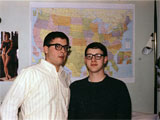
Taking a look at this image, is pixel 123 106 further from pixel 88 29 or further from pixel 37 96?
pixel 88 29

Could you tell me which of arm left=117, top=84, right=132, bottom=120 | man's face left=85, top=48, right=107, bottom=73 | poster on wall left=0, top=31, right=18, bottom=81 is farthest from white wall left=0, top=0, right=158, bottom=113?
man's face left=85, top=48, right=107, bottom=73

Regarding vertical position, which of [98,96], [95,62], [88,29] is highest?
[88,29]

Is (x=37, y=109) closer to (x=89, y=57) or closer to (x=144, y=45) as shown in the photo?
(x=89, y=57)

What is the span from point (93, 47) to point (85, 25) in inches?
16.7

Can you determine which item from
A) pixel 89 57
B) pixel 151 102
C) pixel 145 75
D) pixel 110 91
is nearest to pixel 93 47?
pixel 89 57

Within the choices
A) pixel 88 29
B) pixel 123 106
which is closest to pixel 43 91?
pixel 123 106

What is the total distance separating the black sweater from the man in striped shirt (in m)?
0.12

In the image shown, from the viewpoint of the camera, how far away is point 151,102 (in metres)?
2.10

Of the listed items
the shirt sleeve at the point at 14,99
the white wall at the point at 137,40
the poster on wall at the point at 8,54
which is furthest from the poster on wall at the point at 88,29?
the shirt sleeve at the point at 14,99

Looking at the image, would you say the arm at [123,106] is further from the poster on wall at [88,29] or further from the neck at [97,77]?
the poster on wall at [88,29]

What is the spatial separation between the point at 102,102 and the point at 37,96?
0.55 meters

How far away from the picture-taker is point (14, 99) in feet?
4.56

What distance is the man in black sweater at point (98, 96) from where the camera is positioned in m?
1.60

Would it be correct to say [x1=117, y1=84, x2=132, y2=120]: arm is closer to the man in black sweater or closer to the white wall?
the man in black sweater
